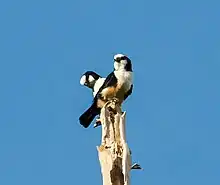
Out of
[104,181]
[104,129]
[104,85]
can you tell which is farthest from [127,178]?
Result: [104,85]

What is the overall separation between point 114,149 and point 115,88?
1.47 metres

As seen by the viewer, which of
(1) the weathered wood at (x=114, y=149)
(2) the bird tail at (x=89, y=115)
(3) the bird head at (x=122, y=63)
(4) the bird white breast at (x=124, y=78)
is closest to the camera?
(1) the weathered wood at (x=114, y=149)

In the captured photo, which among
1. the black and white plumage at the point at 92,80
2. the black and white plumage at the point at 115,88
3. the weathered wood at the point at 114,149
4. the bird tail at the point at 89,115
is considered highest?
the black and white plumage at the point at 92,80

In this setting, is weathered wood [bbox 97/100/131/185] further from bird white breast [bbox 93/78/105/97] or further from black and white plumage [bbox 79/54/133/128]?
bird white breast [bbox 93/78/105/97]

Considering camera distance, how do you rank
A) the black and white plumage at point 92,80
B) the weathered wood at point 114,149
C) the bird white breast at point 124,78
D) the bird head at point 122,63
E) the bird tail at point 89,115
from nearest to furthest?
1. the weathered wood at point 114,149
2. the bird tail at point 89,115
3. the bird white breast at point 124,78
4. the bird head at point 122,63
5. the black and white plumage at point 92,80

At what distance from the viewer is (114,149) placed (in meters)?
13.9

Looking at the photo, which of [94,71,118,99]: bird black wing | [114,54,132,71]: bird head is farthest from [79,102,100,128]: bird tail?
[114,54,132,71]: bird head

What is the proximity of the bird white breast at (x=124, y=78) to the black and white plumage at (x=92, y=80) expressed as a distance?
33 cm

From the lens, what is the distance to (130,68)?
15.4 meters

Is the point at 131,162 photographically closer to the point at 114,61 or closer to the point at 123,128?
the point at 123,128

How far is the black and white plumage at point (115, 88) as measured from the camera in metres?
15.1

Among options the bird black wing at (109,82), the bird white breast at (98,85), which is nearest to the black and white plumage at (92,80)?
the bird white breast at (98,85)

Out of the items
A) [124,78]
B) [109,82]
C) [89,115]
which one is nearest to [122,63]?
[124,78]

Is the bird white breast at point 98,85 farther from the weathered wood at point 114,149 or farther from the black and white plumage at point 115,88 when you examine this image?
the weathered wood at point 114,149
